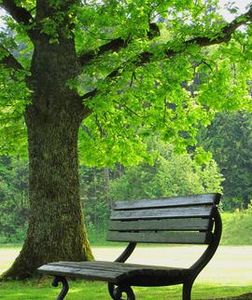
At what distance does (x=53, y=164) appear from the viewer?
13508 mm

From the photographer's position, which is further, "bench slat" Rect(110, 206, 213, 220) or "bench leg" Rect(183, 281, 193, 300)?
"bench slat" Rect(110, 206, 213, 220)

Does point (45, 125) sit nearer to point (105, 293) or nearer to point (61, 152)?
point (61, 152)

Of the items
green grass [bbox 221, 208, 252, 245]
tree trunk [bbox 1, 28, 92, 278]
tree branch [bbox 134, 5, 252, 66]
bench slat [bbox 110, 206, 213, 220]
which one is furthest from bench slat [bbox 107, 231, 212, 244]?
green grass [bbox 221, 208, 252, 245]

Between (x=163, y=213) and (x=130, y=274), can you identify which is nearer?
(x=130, y=274)

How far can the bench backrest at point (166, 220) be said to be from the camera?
642 cm

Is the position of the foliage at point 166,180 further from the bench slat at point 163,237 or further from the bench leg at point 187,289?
the bench leg at point 187,289

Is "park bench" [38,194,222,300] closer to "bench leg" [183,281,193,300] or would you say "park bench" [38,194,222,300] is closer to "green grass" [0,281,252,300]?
"bench leg" [183,281,193,300]

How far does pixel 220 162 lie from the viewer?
65.3 metres

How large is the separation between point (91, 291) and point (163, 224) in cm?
448

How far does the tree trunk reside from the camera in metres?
13.3

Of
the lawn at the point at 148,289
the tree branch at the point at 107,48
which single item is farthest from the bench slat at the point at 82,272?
the tree branch at the point at 107,48

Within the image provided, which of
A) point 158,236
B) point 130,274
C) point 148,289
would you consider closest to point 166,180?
point 148,289

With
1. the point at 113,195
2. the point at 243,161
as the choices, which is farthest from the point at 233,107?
the point at 243,161

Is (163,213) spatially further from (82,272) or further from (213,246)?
(82,272)
